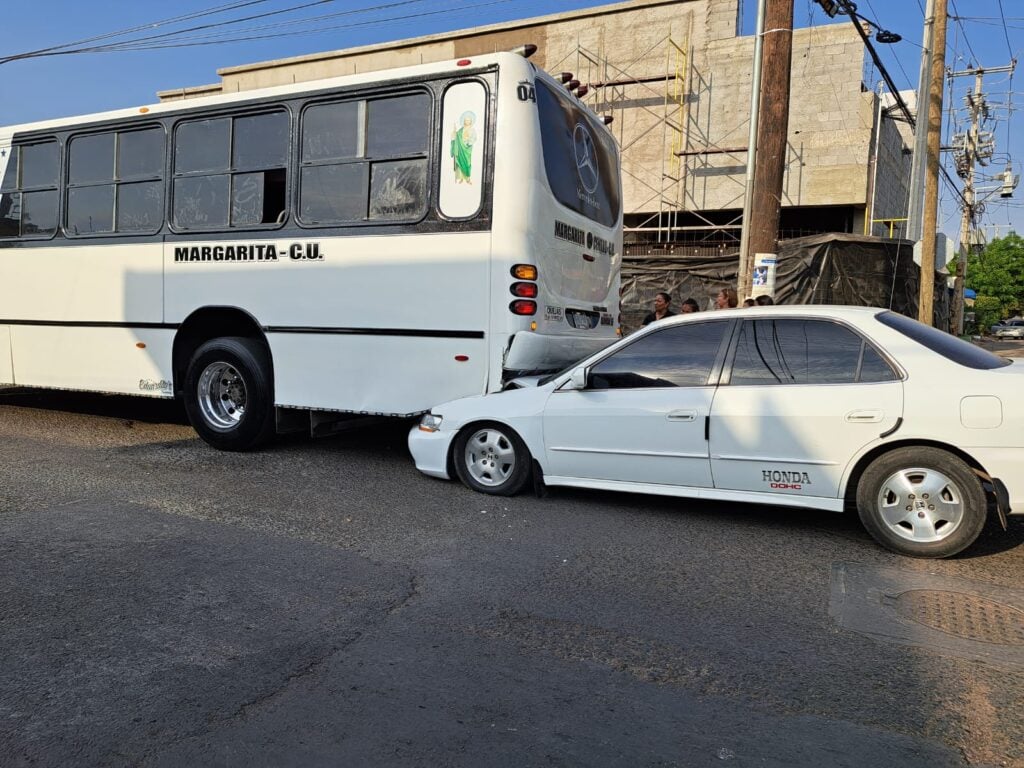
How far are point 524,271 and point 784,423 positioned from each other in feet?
7.80

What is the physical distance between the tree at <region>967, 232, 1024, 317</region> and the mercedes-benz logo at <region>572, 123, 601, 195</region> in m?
65.2

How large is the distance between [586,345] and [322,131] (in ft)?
10.00

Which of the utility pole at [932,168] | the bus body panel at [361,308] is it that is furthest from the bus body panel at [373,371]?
the utility pole at [932,168]

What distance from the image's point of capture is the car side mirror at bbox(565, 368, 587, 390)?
5730 mm

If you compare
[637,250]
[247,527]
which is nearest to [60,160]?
[247,527]

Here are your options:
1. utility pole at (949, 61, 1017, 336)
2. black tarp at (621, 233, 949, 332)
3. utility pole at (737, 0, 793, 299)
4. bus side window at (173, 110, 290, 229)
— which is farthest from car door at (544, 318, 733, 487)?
utility pole at (949, 61, 1017, 336)

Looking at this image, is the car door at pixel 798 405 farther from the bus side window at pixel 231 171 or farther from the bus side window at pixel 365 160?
the bus side window at pixel 231 171

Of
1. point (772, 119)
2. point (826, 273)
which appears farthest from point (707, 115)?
point (772, 119)

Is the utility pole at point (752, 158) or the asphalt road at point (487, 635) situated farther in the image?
the utility pole at point (752, 158)

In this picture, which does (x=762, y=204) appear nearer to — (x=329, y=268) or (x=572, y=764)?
(x=329, y=268)

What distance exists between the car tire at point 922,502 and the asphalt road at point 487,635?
0.14m

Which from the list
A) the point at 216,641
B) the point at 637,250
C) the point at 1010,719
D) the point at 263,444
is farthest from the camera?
the point at 637,250

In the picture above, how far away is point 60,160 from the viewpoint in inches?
333

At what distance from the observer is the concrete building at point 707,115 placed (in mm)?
19281
